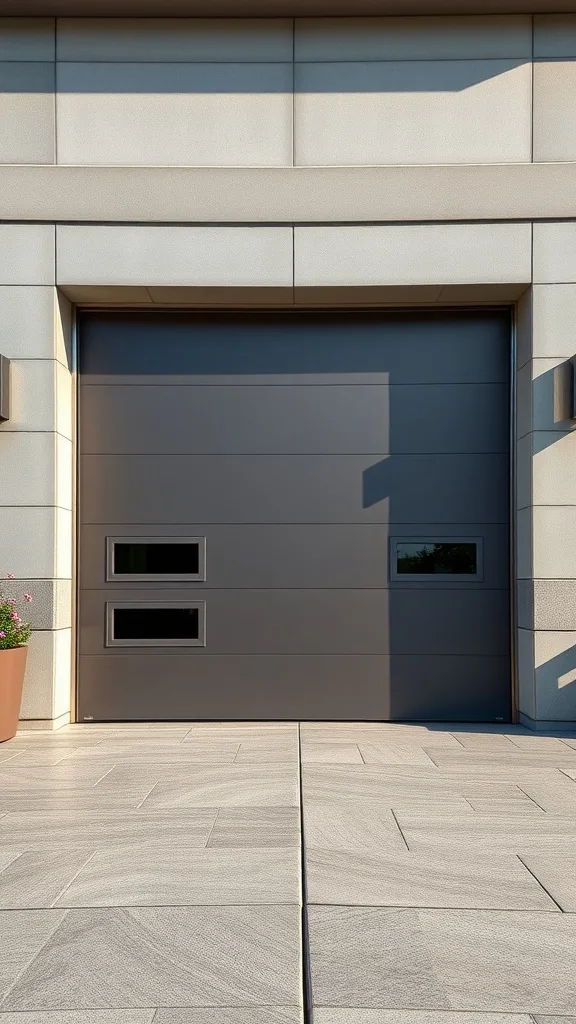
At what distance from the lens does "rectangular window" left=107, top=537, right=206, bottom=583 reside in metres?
7.16

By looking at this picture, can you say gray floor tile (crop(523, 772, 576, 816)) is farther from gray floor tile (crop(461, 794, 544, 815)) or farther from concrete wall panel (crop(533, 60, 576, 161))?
concrete wall panel (crop(533, 60, 576, 161))

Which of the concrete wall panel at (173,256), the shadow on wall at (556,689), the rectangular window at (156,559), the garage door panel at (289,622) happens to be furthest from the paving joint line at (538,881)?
the concrete wall panel at (173,256)

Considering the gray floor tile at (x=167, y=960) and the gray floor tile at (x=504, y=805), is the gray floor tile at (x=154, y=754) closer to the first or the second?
the gray floor tile at (x=504, y=805)

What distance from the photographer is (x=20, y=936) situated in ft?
9.50

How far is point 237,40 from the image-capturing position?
22.6ft

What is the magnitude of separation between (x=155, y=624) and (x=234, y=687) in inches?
33.6

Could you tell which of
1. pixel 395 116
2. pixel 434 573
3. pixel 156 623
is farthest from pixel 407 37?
pixel 156 623

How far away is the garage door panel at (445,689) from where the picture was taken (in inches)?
278

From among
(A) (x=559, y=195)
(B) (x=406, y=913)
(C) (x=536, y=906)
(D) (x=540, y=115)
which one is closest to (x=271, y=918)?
(B) (x=406, y=913)

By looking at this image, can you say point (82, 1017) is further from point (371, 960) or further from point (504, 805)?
point (504, 805)

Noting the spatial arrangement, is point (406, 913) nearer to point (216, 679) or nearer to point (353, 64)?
point (216, 679)

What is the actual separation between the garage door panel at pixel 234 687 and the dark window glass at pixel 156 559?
2.35 feet

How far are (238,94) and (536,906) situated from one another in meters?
6.30

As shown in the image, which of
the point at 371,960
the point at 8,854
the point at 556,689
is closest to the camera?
the point at 371,960
